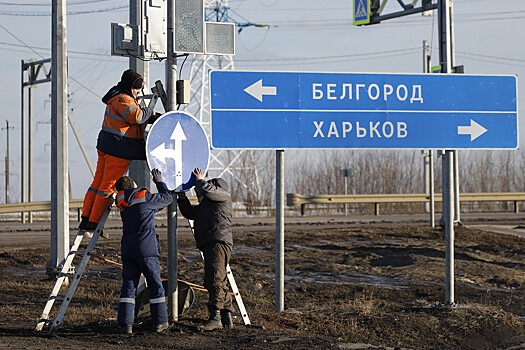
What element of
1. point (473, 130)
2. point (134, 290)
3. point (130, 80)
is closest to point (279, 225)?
point (134, 290)

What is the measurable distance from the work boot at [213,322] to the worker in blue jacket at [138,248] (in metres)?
0.42

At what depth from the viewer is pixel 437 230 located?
2459 cm

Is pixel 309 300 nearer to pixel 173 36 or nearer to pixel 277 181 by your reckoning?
pixel 277 181

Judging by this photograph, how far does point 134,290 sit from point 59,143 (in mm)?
6081

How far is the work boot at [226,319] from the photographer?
967cm

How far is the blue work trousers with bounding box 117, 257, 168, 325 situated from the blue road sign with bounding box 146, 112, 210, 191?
2.68ft

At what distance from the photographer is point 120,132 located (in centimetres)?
925

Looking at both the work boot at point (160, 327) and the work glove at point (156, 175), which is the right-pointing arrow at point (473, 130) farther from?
the work boot at point (160, 327)

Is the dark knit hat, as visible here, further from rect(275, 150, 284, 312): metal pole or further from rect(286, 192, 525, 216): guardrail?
rect(286, 192, 525, 216): guardrail

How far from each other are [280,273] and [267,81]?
2177 mm

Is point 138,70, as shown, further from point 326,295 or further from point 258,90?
point 326,295

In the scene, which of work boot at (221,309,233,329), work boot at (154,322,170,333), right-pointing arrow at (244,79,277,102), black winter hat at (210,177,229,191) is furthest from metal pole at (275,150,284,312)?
work boot at (154,322,170,333)

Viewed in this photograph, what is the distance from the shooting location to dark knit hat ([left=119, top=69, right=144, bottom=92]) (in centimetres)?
925

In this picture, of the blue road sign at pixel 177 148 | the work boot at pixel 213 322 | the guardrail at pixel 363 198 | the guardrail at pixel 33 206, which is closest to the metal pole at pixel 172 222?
the blue road sign at pixel 177 148
